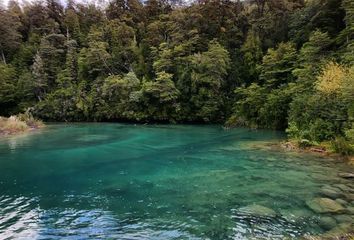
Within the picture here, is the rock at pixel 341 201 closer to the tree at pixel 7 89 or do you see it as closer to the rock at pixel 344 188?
the rock at pixel 344 188

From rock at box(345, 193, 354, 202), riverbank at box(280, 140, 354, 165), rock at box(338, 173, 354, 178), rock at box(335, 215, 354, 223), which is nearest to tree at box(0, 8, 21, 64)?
riverbank at box(280, 140, 354, 165)

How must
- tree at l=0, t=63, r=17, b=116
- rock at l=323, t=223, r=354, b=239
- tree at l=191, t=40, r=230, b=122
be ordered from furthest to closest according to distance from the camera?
1. tree at l=0, t=63, r=17, b=116
2. tree at l=191, t=40, r=230, b=122
3. rock at l=323, t=223, r=354, b=239

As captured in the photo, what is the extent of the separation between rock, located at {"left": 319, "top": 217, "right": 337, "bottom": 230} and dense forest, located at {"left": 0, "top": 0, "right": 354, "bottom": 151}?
41.5ft

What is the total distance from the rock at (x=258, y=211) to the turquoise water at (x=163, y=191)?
0.07m

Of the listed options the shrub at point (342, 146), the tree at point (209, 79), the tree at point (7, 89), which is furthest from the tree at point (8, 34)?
the shrub at point (342, 146)

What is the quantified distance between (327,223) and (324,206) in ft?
4.69

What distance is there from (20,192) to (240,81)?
109 feet

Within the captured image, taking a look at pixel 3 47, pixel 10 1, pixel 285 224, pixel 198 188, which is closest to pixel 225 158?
pixel 198 188

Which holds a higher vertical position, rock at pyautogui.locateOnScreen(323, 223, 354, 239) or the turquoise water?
rock at pyautogui.locateOnScreen(323, 223, 354, 239)

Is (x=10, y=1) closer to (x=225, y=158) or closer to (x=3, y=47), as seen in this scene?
(x=3, y=47)

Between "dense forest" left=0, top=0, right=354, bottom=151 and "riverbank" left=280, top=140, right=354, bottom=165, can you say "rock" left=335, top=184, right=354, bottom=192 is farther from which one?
"dense forest" left=0, top=0, right=354, bottom=151

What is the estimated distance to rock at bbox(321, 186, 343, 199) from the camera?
12.3 metres

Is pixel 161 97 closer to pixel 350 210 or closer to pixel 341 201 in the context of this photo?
pixel 341 201

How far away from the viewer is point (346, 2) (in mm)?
29109
